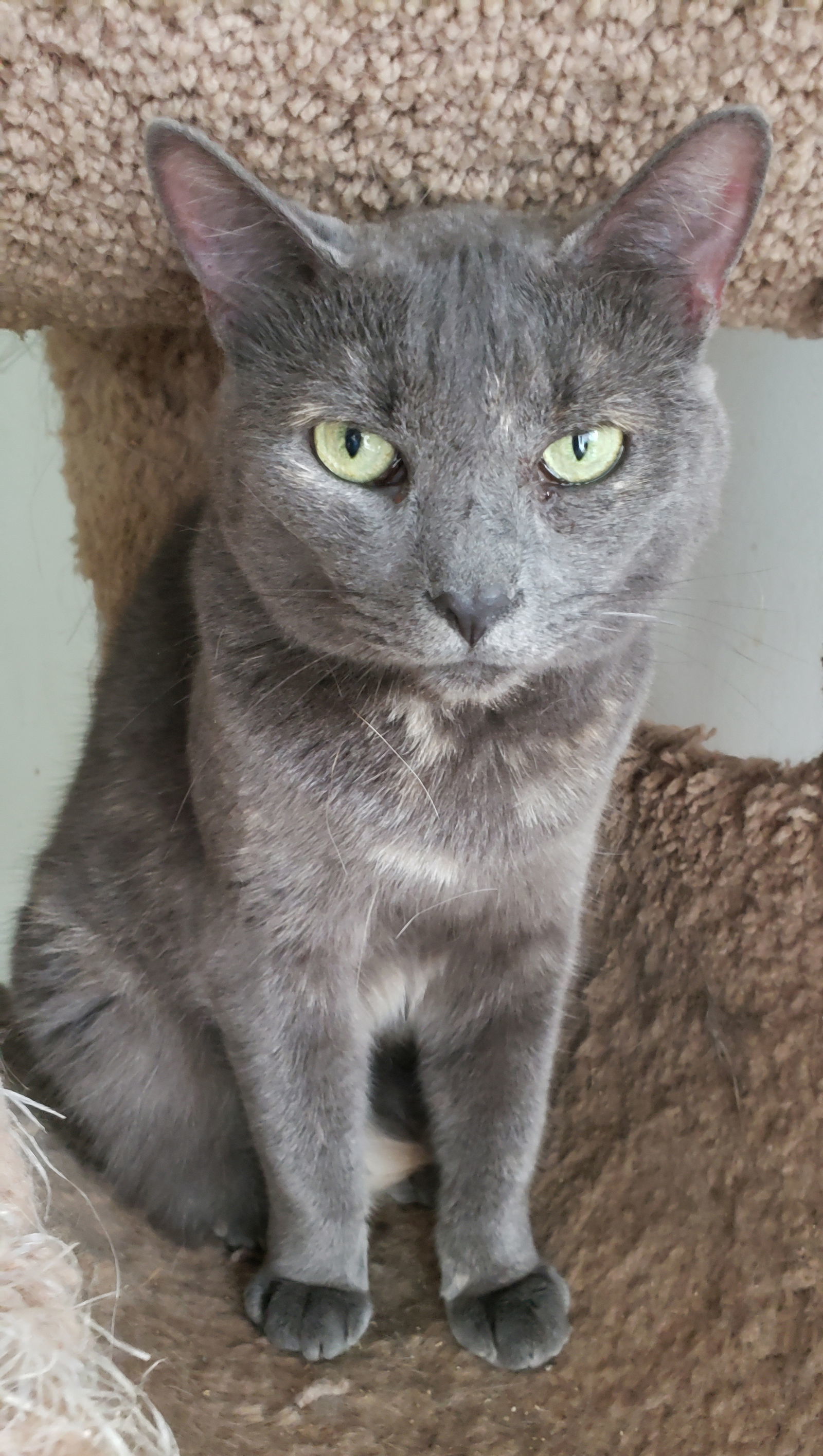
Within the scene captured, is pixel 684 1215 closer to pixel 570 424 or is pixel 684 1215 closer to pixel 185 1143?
pixel 185 1143

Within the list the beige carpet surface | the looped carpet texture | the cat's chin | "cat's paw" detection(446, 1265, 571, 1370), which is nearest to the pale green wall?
the beige carpet surface

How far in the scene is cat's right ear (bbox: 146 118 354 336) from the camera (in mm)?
724

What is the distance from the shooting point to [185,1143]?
1.08m

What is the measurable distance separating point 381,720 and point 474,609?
7.0 inches

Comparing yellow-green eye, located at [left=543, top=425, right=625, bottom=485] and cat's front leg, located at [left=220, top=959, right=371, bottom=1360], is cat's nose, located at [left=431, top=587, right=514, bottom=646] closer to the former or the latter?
yellow-green eye, located at [left=543, top=425, right=625, bottom=485]

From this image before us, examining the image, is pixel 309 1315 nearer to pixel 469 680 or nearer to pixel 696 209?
pixel 469 680

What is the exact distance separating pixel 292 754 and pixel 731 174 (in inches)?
18.9

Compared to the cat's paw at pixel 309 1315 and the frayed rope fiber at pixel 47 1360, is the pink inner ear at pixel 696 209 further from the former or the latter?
the cat's paw at pixel 309 1315

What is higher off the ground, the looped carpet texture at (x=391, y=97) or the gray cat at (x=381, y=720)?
the looped carpet texture at (x=391, y=97)

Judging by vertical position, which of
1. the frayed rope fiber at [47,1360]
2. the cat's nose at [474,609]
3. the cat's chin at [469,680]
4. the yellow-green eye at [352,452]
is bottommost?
the frayed rope fiber at [47,1360]

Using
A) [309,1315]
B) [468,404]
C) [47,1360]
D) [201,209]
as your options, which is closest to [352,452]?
[468,404]

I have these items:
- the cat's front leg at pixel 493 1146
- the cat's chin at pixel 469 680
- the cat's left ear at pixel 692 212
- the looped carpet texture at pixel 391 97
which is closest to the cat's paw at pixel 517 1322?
the cat's front leg at pixel 493 1146

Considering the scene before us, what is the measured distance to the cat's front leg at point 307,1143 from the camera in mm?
913

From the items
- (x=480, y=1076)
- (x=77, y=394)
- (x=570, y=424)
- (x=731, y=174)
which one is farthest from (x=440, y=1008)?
(x=77, y=394)
